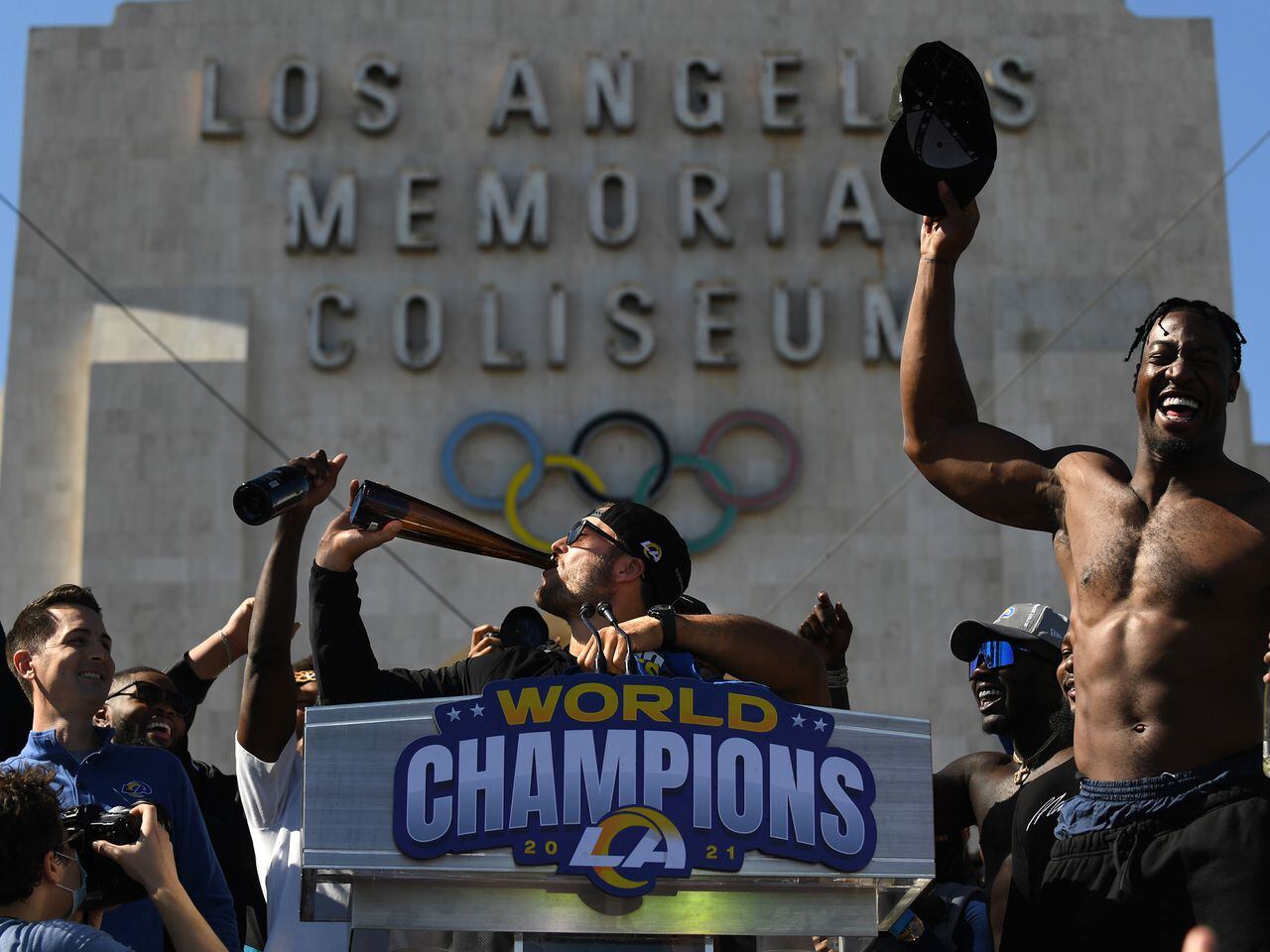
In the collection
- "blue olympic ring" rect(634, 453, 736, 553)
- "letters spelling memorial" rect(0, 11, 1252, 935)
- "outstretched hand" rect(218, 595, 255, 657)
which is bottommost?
"outstretched hand" rect(218, 595, 255, 657)

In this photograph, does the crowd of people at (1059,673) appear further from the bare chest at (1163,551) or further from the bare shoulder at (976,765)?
the bare shoulder at (976,765)

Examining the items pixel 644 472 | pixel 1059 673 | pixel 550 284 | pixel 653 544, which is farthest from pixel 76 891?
pixel 550 284

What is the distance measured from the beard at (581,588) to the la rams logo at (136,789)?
125 centimetres

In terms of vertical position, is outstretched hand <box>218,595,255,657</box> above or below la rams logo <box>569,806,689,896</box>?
above

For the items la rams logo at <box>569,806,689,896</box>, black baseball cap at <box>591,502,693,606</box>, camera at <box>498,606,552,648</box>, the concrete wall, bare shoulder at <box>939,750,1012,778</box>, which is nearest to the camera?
la rams logo at <box>569,806,689,896</box>

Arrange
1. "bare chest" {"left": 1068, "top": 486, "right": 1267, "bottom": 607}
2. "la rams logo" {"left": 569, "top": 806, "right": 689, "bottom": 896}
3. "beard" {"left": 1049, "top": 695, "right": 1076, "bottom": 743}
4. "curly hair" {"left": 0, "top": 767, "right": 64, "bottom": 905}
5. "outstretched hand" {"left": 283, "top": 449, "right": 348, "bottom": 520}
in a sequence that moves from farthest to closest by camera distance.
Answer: "beard" {"left": 1049, "top": 695, "right": 1076, "bottom": 743} → "outstretched hand" {"left": 283, "top": 449, "right": 348, "bottom": 520} → "bare chest" {"left": 1068, "top": 486, "right": 1267, "bottom": 607} → "curly hair" {"left": 0, "top": 767, "right": 64, "bottom": 905} → "la rams logo" {"left": 569, "top": 806, "right": 689, "bottom": 896}

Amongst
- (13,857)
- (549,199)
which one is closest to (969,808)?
(13,857)

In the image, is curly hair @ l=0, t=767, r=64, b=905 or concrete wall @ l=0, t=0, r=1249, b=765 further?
concrete wall @ l=0, t=0, r=1249, b=765

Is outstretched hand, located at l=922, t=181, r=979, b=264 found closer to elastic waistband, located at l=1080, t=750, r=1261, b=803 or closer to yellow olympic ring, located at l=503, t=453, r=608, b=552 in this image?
elastic waistband, located at l=1080, t=750, r=1261, b=803

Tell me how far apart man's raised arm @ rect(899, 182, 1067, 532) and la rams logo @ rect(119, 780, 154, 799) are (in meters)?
2.38

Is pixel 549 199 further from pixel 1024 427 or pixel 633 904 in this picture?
pixel 633 904

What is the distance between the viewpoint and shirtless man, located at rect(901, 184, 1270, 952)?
4.31 metres

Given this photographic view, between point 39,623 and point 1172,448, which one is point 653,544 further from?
point 39,623

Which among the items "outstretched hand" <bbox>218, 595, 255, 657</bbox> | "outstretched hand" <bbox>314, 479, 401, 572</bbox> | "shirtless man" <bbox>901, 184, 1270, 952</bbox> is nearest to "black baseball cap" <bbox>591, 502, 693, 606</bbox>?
"outstretched hand" <bbox>314, 479, 401, 572</bbox>
